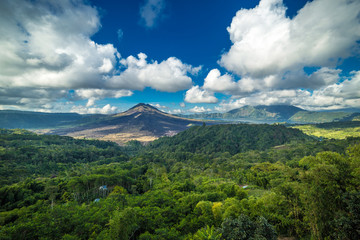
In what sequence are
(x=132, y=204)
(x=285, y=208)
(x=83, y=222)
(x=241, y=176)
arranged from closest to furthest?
(x=285, y=208)
(x=83, y=222)
(x=132, y=204)
(x=241, y=176)

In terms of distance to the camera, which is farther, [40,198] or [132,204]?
[40,198]

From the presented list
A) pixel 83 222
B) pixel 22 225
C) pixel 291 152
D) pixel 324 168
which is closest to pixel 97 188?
pixel 83 222

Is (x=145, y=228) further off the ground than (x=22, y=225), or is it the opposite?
(x=22, y=225)

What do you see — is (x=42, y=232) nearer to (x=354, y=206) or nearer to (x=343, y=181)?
(x=354, y=206)

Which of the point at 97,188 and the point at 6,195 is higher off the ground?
the point at 6,195

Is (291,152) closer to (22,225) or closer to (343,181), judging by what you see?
(343,181)

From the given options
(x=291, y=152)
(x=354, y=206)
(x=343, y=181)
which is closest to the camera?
(x=354, y=206)

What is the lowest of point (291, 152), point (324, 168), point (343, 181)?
point (291, 152)

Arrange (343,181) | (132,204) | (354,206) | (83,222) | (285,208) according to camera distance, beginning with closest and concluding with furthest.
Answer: (354,206) → (343,181) → (285,208) → (83,222) → (132,204)

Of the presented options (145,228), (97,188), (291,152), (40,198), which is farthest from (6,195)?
(291,152)
